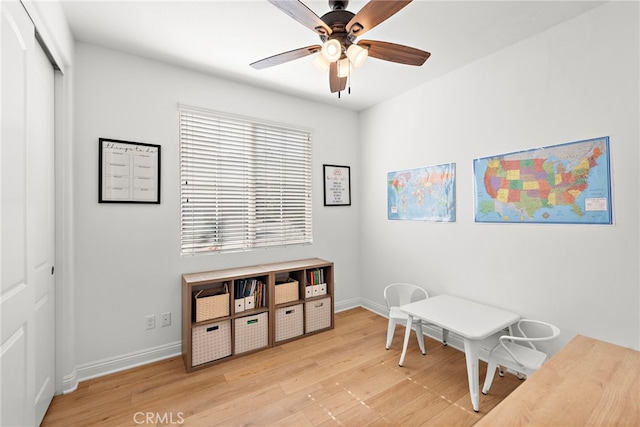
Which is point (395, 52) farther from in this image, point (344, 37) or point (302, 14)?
point (302, 14)

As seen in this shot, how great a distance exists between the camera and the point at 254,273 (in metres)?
2.68

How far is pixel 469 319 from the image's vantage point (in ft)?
6.97

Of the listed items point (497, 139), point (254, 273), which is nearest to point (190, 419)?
point (254, 273)

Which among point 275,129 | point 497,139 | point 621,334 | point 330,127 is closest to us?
point 621,334

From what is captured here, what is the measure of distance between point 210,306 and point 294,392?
99 cm

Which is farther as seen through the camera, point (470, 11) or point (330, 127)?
point (330, 127)

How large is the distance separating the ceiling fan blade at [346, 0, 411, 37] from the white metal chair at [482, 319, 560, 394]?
6.39 ft

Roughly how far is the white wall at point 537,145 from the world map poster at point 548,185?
6 cm

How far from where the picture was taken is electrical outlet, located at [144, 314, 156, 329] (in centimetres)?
245

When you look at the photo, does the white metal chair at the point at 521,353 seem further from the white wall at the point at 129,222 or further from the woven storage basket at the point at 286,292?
the white wall at the point at 129,222

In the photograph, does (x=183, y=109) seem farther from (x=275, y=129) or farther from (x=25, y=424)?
(x=25, y=424)

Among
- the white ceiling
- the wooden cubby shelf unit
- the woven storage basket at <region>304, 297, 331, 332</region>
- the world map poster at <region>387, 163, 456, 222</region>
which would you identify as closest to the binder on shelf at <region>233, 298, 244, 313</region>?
the wooden cubby shelf unit

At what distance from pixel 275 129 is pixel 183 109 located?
94cm

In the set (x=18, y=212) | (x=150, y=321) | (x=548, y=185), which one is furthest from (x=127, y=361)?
(x=548, y=185)
